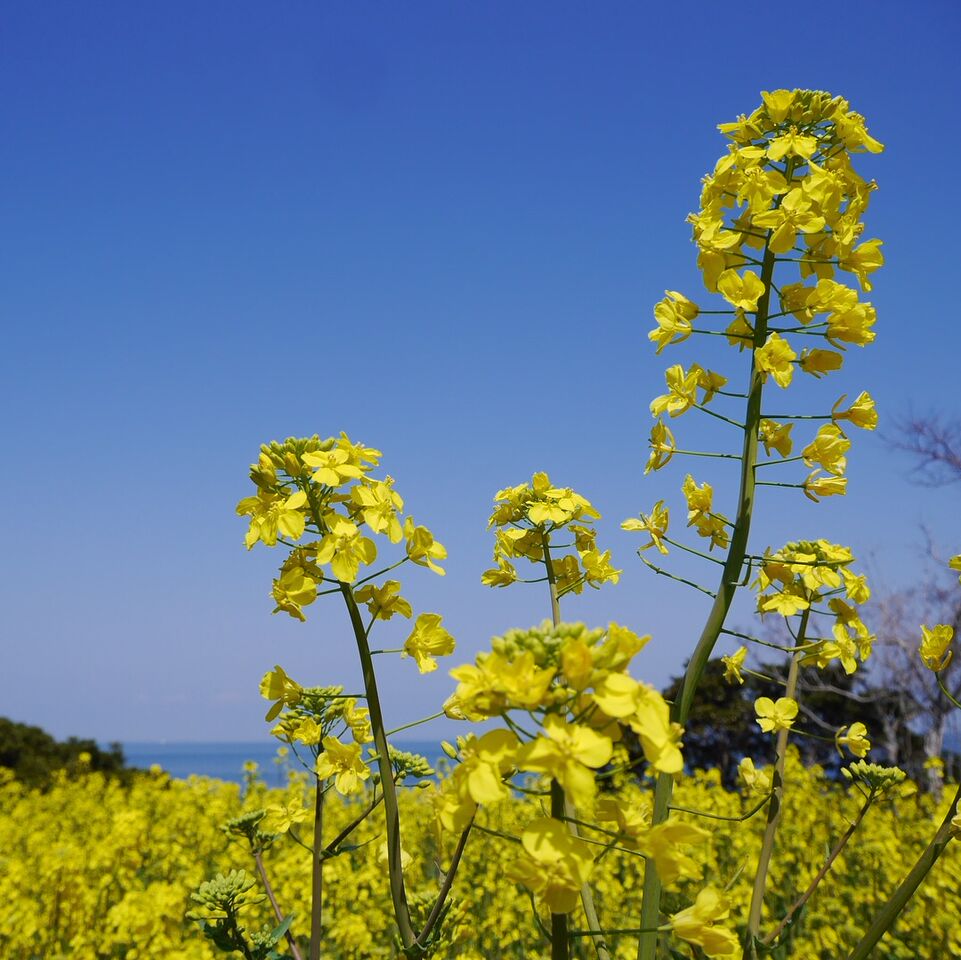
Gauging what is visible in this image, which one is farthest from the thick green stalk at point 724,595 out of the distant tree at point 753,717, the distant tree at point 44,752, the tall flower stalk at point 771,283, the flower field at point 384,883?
the distant tree at point 44,752

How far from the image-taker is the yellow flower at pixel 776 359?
6.17 ft

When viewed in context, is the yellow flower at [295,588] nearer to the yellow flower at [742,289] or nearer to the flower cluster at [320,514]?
the flower cluster at [320,514]

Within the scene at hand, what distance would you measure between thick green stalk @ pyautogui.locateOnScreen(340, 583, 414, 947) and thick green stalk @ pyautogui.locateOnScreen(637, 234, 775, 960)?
18.1 inches

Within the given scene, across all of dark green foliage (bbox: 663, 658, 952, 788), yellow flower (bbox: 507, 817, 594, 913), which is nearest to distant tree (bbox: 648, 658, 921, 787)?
dark green foliage (bbox: 663, 658, 952, 788)

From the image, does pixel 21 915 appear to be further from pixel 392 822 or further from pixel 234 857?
pixel 392 822

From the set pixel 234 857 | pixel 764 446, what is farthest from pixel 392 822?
pixel 234 857

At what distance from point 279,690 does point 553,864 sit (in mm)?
1059

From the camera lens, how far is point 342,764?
1884mm

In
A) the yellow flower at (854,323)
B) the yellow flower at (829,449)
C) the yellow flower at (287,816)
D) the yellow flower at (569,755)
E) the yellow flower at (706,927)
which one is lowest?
the yellow flower at (287,816)

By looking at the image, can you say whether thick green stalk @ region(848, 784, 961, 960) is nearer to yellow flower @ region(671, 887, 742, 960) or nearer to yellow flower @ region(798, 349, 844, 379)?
yellow flower @ region(671, 887, 742, 960)

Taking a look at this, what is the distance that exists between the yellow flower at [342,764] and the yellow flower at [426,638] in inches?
10.3

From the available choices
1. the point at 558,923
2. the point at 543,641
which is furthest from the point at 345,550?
the point at 558,923

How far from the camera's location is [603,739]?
109cm

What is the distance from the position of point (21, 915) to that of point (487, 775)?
20.1 ft
